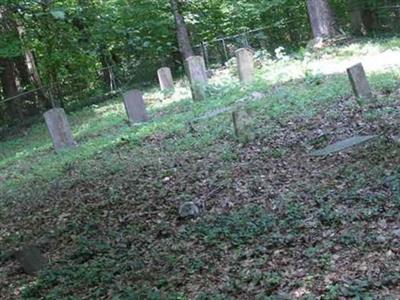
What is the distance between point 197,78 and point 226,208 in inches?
356

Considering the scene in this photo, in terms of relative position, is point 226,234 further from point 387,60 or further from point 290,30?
point 290,30

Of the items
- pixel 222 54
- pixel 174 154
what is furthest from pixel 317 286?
pixel 222 54

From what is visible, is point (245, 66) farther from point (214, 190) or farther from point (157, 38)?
point (214, 190)

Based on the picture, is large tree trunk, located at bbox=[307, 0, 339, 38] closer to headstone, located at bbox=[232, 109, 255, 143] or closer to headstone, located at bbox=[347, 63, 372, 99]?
headstone, located at bbox=[347, 63, 372, 99]

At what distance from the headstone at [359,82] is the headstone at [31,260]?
637cm

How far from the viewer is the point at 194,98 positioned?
50.8ft

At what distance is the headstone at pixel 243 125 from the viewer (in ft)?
31.9

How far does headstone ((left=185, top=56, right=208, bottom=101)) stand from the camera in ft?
50.3

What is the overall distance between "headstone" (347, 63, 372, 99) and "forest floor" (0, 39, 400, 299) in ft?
0.66

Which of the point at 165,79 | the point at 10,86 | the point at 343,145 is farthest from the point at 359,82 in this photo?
the point at 10,86

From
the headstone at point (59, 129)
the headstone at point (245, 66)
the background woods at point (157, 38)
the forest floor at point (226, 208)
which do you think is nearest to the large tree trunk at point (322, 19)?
Answer: the background woods at point (157, 38)

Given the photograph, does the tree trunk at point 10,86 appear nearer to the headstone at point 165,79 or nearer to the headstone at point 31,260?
the headstone at point 165,79

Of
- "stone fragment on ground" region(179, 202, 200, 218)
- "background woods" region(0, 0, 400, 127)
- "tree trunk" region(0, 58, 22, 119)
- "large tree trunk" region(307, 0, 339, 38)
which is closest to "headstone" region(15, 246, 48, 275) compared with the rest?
"stone fragment on ground" region(179, 202, 200, 218)

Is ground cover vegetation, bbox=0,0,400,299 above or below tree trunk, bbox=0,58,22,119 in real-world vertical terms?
below
